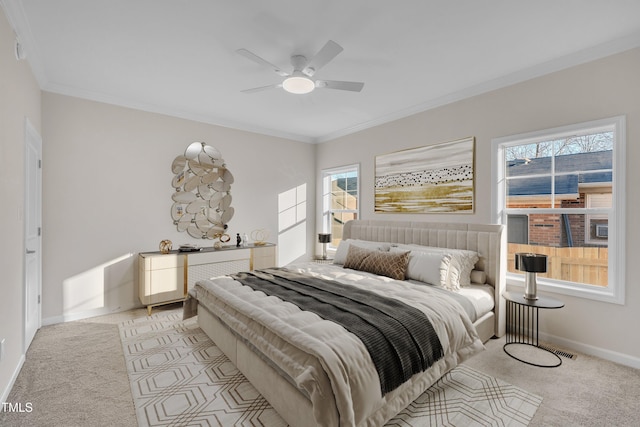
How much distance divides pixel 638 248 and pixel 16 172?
518 cm

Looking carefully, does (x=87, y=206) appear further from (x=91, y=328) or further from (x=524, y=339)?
(x=524, y=339)

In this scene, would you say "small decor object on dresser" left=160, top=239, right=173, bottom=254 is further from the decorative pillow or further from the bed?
the decorative pillow

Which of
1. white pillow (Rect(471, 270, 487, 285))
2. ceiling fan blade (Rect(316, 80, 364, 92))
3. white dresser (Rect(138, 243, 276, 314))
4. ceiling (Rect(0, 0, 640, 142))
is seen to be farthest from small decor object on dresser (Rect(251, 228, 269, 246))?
white pillow (Rect(471, 270, 487, 285))

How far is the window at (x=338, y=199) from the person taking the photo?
5395 mm

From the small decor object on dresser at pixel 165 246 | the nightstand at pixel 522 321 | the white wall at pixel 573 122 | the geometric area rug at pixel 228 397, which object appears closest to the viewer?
the geometric area rug at pixel 228 397

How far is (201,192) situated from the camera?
463 centimetres

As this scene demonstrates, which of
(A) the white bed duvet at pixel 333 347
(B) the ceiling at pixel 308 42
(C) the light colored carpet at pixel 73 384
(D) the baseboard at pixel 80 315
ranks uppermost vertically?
(B) the ceiling at pixel 308 42

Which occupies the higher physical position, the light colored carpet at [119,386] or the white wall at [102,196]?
the white wall at [102,196]

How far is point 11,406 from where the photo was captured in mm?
2051

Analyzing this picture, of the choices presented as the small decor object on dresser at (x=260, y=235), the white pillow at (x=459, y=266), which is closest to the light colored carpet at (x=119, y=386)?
the white pillow at (x=459, y=266)

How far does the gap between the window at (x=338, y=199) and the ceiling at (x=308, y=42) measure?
1.77 m

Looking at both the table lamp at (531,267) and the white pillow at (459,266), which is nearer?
the table lamp at (531,267)

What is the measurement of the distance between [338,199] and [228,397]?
13.2 ft

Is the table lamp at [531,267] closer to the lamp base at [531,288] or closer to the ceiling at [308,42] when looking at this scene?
the lamp base at [531,288]
